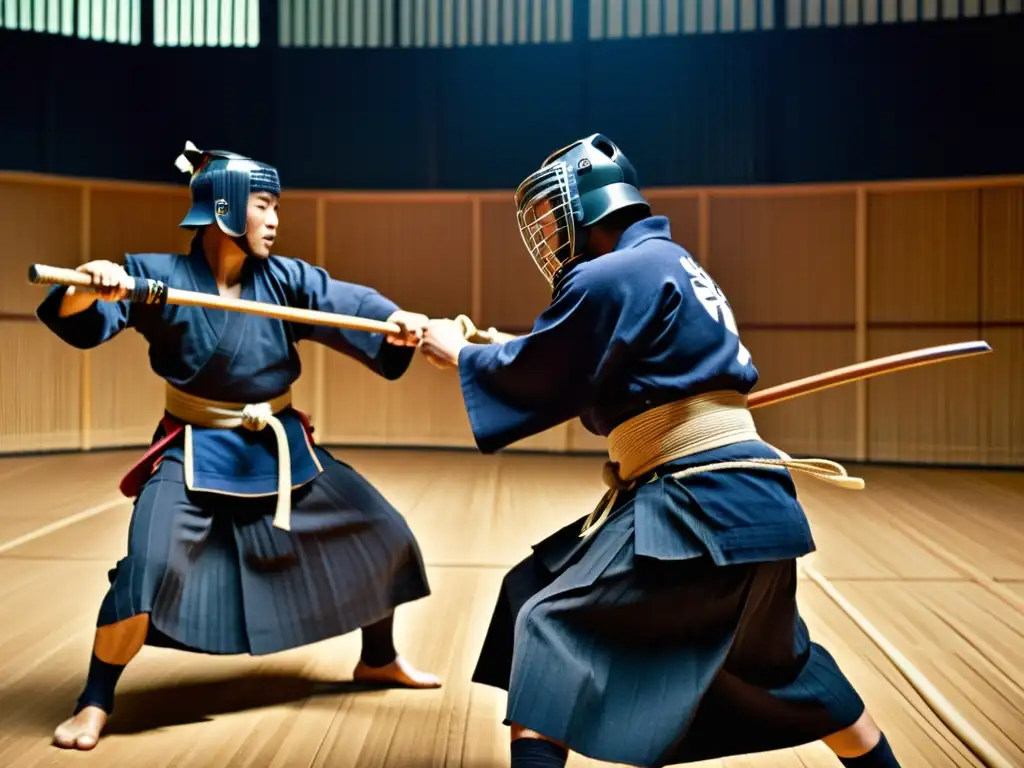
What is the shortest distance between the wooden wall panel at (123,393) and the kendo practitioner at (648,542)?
18.0 ft

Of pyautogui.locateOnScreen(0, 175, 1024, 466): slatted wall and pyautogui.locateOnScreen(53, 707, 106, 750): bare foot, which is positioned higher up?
pyautogui.locateOnScreen(0, 175, 1024, 466): slatted wall

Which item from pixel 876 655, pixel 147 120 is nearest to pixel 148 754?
pixel 876 655

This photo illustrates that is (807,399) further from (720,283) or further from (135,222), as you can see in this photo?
(135,222)

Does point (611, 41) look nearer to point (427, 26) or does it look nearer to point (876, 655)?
point (427, 26)

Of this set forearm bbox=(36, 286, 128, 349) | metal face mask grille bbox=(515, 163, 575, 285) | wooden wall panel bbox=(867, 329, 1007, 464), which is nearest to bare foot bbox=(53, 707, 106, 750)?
forearm bbox=(36, 286, 128, 349)

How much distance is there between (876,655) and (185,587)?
1812mm

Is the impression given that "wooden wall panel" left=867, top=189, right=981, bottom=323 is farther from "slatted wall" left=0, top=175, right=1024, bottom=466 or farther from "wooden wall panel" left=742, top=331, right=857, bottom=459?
"wooden wall panel" left=742, top=331, right=857, bottom=459

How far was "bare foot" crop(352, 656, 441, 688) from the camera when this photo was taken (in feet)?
7.56

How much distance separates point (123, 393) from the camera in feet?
21.6

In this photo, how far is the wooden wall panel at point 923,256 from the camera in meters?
6.06

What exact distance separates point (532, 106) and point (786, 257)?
2.03 m

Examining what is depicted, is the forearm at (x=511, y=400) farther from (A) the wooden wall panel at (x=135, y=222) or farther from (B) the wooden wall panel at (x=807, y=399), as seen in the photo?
(A) the wooden wall panel at (x=135, y=222)

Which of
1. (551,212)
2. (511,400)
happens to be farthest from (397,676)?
(551,212)

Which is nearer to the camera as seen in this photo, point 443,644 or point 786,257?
point 443,644
